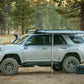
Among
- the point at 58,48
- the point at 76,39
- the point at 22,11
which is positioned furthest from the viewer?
the point at 22,11

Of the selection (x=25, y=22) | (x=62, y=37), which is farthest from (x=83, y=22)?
(x=25, y=22)

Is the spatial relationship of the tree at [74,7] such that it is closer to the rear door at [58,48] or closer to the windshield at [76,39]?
the windshield at [76,39]

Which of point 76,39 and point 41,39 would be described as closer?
point 41,39

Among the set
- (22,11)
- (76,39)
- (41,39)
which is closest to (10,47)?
(41,39)

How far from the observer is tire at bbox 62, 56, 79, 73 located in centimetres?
927

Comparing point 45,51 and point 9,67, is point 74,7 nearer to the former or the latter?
point 45,51

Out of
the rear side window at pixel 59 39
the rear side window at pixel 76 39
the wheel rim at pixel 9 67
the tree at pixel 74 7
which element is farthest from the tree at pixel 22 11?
the wheel rim at pixel 9 67

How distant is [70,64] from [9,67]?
109 inches

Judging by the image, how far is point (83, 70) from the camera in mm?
8812

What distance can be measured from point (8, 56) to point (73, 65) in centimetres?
299

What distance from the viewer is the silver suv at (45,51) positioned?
888cm

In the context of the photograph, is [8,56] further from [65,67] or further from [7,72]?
[65,67]

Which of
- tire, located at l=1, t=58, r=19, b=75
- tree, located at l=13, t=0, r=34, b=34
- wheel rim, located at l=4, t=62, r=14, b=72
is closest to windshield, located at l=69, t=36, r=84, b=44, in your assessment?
tire, located at l=1, t=58, r=19, b=75

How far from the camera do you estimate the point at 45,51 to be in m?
9.16
